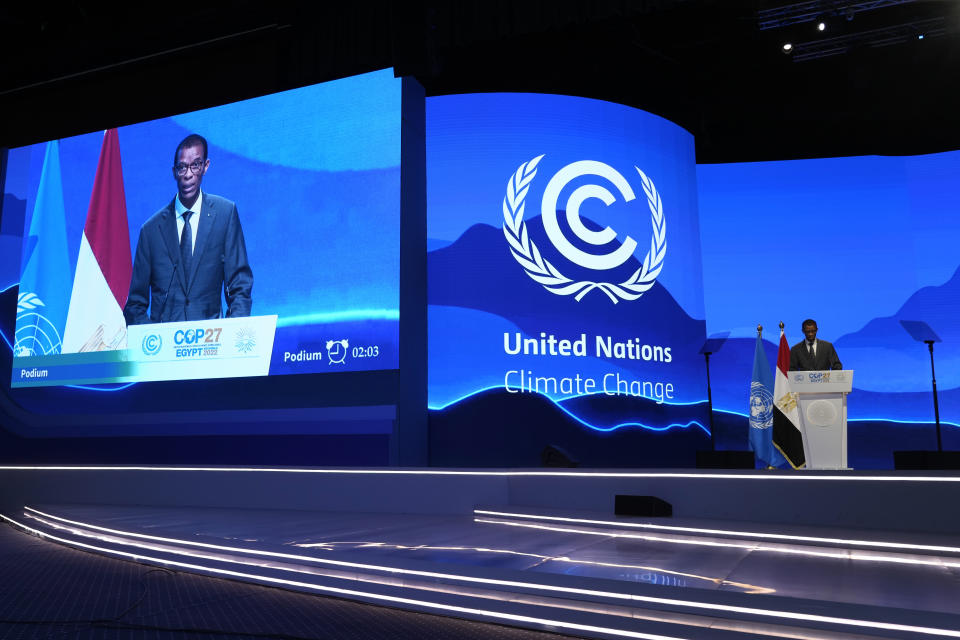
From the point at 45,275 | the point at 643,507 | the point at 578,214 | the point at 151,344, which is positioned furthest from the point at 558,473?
the point at 45,275

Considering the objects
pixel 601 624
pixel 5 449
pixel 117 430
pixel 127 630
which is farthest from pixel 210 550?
pixel 5 449

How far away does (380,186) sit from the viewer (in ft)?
19.7

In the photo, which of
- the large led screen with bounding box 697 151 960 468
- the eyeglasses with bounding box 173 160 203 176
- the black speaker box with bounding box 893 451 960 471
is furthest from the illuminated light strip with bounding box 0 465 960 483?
the large led screen with bounding box 697 151 960 468

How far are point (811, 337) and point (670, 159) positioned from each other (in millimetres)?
3466

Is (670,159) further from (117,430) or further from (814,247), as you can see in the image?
(117,430)

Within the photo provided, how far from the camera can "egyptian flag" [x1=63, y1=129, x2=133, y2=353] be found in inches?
270

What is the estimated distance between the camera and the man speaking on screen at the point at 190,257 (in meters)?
6.46

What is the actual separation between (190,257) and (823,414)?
529 centimetres

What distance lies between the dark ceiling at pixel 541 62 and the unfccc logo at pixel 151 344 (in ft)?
8.01

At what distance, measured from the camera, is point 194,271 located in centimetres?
656

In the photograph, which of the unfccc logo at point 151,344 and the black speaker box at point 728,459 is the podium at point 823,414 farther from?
the unfccc logo at point 151,344

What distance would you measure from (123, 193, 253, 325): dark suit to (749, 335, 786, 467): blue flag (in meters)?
4.45

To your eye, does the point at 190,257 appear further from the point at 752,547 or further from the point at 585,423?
the point at 752,547

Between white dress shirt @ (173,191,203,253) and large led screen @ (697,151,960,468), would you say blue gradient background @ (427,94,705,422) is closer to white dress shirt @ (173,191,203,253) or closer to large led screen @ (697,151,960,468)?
large led screen @ (697,151,960,468)
